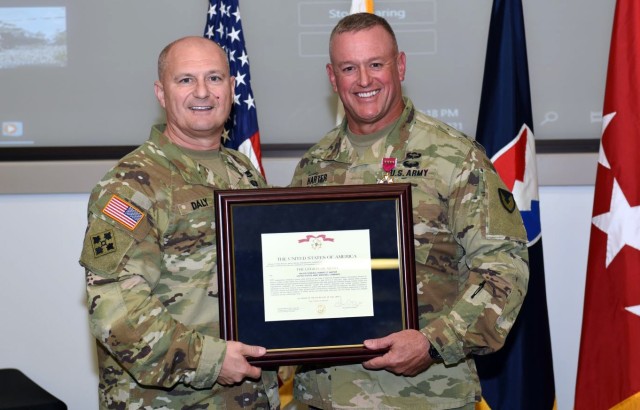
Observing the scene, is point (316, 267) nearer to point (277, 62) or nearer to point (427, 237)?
point (427, 237)

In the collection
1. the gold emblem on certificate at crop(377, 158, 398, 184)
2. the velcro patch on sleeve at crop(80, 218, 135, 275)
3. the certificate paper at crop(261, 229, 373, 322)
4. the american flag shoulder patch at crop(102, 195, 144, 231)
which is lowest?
the certificate paper at crop(261, 229, 373, 322)

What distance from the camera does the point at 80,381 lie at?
3848mm

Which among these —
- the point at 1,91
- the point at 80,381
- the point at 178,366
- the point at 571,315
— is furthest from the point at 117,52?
the point at 571,315

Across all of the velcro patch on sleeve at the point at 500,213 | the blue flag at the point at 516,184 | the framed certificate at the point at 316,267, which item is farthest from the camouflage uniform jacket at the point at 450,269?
the blue flag at the point at 516,184

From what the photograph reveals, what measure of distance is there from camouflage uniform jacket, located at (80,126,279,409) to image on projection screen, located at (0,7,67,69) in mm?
1644

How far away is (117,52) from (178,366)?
2034 mm

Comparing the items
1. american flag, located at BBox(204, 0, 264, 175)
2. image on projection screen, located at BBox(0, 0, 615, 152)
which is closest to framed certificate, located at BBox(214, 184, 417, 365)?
american flag, located at BBox(204, 0, 264, 175)

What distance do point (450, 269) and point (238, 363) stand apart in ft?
2.19

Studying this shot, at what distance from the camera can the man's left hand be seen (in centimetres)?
219

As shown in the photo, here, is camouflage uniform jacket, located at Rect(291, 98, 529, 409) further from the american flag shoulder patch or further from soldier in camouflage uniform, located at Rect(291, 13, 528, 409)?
the american flag shoulder patch

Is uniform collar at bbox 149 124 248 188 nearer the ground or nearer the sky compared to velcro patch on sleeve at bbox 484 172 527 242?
nearer the sky

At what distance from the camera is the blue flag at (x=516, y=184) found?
10.5 feet

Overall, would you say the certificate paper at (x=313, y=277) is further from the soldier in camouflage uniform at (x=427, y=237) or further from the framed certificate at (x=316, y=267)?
the soldier in camouflage uniform at (x=427, y=237)

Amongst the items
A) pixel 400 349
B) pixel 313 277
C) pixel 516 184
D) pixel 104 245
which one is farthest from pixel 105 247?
pixel 516 184
